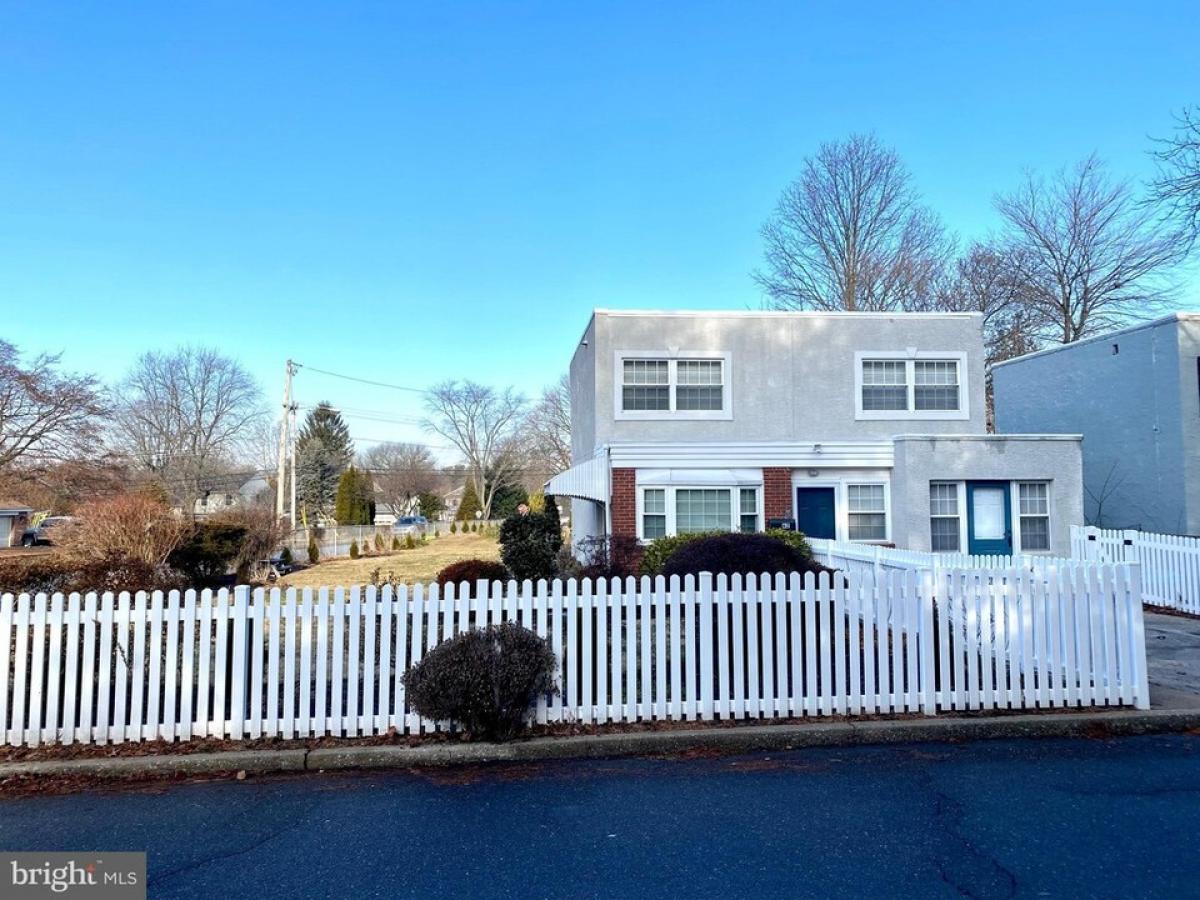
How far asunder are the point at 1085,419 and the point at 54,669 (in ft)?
64.0

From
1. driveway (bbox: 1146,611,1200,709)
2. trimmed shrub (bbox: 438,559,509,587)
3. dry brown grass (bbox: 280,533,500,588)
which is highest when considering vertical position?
trimmed shrub (bbox: 438,559,509,587)

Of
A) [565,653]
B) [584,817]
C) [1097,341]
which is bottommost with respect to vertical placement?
[584,817]

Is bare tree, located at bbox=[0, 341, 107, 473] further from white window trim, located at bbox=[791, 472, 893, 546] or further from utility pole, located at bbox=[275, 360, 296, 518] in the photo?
white window trim, located at bbox=[791, 472, 893, 546]

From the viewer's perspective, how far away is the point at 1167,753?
5.07m

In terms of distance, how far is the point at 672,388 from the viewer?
1608 centimetres

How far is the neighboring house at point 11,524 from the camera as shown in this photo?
39688 millimetres

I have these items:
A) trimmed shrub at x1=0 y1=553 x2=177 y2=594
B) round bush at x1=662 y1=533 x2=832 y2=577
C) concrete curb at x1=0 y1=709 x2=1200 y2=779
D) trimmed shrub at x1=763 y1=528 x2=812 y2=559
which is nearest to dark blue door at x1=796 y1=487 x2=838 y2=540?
trimmed shrub at x1=763 y1=528 x2=812 y2=559

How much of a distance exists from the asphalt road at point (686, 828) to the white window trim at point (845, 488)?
34.4ft

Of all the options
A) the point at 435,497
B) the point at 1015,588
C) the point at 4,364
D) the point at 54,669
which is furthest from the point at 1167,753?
the point at 435,497

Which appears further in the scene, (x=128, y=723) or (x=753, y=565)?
(x=753, y=565)

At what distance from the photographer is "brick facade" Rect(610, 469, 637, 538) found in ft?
49.4

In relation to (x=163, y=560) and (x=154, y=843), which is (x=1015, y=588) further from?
(x=163, y=560)

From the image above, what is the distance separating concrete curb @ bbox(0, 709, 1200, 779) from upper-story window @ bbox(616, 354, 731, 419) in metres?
10.9

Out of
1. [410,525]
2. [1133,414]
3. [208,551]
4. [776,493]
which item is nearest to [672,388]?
[776,493]
